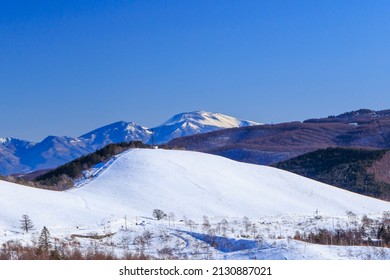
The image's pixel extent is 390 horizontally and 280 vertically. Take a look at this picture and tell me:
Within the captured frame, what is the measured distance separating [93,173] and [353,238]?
65.3ft

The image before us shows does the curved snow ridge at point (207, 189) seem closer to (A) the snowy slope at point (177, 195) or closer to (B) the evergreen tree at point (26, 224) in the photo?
(A) the snowy slope at point (177, 195)

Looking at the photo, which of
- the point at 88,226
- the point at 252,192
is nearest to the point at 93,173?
the point at 252,192

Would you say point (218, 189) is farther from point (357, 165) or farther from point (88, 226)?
point (357, 165)

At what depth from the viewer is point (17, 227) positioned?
2752cm

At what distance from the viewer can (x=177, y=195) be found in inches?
1444

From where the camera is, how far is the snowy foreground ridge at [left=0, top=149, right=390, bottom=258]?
29.9 metres

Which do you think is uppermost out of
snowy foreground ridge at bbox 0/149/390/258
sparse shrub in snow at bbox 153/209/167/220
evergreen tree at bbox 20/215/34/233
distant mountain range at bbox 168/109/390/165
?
distant mountain range at bbox 168/109/390/165

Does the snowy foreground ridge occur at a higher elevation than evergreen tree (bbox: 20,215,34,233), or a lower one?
higher

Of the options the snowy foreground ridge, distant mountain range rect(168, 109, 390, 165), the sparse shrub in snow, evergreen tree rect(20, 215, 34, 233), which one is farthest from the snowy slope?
distant mountain range rect(168, 109, 390, 165)

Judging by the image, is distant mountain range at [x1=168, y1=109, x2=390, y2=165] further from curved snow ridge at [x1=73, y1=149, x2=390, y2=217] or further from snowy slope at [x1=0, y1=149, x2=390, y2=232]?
snowy slope at [x1=0, y1=149, x2=390, y2=232]

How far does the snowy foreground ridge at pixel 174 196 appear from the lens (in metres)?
29.9

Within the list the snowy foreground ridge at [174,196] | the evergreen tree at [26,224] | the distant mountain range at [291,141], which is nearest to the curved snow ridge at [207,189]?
the snowy foreground ridge at [174,196]

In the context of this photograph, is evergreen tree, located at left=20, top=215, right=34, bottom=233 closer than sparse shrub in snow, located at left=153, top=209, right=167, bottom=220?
Yes

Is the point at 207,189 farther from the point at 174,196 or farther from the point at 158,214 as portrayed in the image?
the point at 158,214
